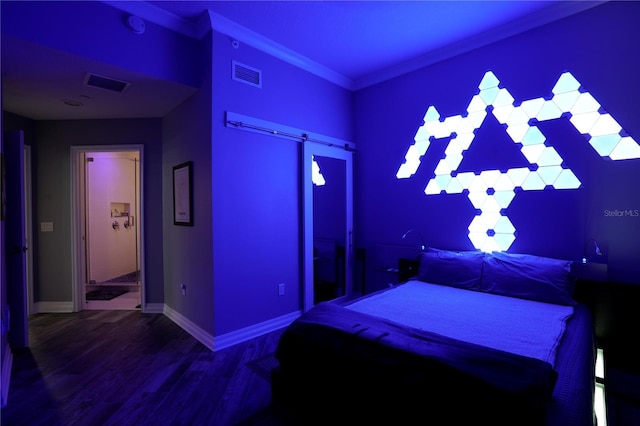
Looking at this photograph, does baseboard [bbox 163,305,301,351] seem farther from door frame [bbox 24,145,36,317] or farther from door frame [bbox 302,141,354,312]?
door frame [bbox 24,145,36,317]

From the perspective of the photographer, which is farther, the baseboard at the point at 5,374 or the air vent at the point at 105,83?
the air vent at the point at 105,83

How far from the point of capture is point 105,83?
264 centimetres

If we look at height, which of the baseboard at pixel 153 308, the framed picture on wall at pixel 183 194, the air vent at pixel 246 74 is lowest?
the baseboard at pixel 153 308

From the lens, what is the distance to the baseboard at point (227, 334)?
2705mm

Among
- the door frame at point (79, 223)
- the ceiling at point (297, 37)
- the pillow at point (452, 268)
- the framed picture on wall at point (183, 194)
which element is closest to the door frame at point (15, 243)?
the ceiling at point (297, 37)

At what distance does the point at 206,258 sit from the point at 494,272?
2.54 metres

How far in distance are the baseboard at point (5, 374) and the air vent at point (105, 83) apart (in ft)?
7.28

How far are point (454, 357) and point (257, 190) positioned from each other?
2238 millimetres

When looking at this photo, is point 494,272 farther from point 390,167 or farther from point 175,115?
point 175,115

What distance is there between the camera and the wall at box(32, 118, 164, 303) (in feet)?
12.0

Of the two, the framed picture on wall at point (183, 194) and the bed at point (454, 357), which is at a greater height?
the framed picture on wall at point (183, 194)

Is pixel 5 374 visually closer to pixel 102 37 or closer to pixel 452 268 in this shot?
pixel 102 37

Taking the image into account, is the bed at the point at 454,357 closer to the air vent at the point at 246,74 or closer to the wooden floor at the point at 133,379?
the wooden floor at the point at 133,379

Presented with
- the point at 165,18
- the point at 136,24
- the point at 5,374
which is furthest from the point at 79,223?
the point at 165,18
